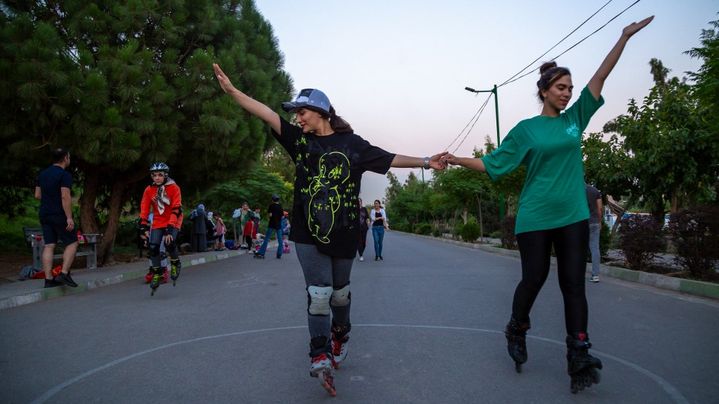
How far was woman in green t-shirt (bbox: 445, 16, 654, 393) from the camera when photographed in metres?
3.31

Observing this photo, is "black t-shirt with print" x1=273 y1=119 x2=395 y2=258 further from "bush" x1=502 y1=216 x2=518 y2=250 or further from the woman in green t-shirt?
"bush" x1=502 y1=216 x2=518 y2=250

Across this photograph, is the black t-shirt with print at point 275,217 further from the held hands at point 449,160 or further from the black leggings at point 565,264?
the black leggings at point 565,264

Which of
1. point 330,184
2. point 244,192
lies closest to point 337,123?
point 330,184

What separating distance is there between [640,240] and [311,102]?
8.20 m

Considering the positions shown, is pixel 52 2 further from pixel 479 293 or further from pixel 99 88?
pixel 479 293

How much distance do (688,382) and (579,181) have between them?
141 cm

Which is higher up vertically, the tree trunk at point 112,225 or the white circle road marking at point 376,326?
the tree trunk at point 112,225

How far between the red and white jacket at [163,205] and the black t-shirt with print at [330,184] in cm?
436

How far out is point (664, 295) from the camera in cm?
728

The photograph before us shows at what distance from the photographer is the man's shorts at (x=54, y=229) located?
745cm

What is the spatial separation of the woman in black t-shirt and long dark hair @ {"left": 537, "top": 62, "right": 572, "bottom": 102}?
3.17 ft

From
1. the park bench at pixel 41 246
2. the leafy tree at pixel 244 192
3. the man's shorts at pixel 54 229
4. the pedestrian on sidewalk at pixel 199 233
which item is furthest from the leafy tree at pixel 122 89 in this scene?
the leafy tree at pixel 244 192

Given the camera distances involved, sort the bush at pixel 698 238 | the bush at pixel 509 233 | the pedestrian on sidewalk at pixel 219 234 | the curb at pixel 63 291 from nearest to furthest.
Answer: the curb at pixel 63 291 < the bush at pixel 698 238 < the bush at pixel 509 233 < the pedestrian on sidewalk at pixel 219 234

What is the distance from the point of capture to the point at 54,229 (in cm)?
749
